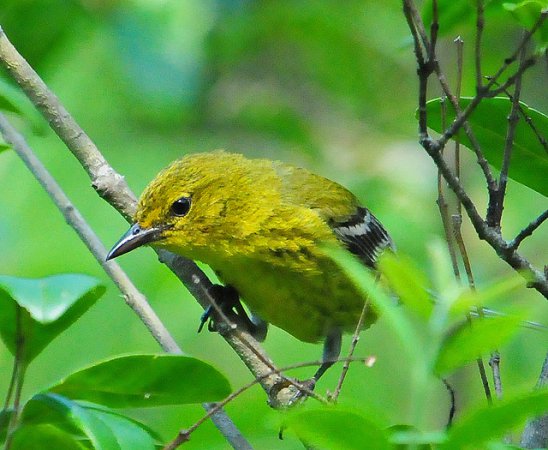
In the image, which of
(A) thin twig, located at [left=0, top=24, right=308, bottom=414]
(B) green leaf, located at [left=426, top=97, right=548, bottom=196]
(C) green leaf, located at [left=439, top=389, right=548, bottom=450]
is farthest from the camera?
(A) thin twig, located at [left=0, top=24, right=308, bottom=414]

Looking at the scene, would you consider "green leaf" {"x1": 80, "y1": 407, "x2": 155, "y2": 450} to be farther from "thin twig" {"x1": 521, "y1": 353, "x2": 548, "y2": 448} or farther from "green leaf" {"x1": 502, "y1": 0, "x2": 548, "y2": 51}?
"green leaf" {"x1": 502, "y1": 0, "x2": 548, "y2": 51}

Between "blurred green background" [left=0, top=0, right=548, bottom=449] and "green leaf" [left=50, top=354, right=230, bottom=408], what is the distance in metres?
1.25

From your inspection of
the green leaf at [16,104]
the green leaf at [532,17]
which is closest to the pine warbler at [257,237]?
the green leaf at [16,104]

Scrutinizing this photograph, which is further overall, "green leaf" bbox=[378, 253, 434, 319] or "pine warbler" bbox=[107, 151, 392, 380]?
"pine warbler" bbox=[107, 151, 392, 380]

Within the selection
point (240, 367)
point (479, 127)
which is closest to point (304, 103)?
point (240, 367)

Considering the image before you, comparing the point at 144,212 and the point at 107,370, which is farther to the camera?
the point at 144,212

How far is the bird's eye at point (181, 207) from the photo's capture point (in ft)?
13.4

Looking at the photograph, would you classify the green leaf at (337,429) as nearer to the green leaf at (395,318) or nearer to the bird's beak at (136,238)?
the green leaf at (395,318)

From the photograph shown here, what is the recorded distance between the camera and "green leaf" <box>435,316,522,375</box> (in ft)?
4.45

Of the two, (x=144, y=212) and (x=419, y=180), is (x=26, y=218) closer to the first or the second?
(x=144, y=212)

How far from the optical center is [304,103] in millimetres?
8844

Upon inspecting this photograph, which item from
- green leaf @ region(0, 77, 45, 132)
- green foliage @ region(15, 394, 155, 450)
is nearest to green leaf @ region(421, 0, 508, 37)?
green leaf @ region(0, 77, 45, 132)

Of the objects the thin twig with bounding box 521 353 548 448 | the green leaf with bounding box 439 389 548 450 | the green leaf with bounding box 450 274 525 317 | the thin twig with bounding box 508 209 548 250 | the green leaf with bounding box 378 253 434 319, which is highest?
the green leaf with bounding box 378 253 434 319

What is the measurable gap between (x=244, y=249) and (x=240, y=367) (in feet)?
13.2
